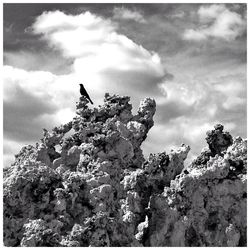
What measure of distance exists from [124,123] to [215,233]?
7.51m

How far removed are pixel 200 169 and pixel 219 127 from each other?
274 centimetres

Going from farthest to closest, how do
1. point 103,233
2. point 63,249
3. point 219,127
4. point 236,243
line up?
point 219,127 → point 236,243 → point 103,233 → point 63,249

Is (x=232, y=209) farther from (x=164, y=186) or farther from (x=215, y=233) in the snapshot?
(x=164, y=186)

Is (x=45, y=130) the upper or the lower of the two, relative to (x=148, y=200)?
upper

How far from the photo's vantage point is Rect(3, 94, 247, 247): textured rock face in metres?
19.7

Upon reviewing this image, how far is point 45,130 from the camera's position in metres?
27.8

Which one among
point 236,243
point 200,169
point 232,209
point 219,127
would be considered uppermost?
point 219,127

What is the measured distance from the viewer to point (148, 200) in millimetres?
25109

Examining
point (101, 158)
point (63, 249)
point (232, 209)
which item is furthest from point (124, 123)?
point (63, 249)

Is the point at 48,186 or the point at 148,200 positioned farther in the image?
the point at 148,200

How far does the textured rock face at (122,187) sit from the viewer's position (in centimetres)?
1972

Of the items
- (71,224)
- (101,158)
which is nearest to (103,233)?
(71,224)

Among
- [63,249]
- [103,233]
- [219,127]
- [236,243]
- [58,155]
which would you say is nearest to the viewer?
[63,249]

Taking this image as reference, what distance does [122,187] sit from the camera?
2486cm
